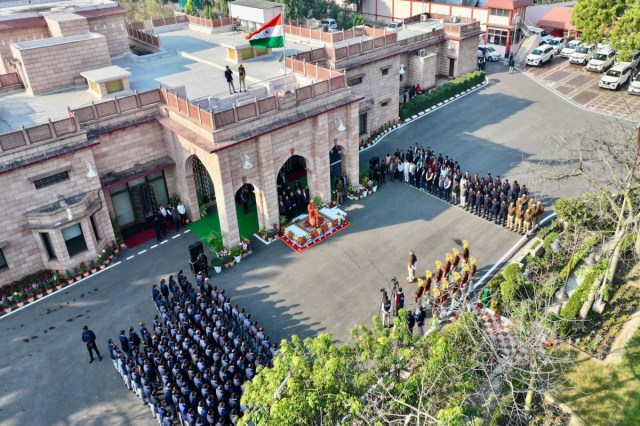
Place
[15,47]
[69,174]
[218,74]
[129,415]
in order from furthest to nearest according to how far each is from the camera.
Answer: [218,74], [15,47], [69,174], [129,415]

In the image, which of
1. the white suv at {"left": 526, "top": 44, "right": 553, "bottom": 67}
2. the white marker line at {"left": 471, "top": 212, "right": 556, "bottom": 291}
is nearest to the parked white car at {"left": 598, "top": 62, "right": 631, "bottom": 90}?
the white suv at {"left": 526, "top": 44, "right": 553, "bottom": 67}

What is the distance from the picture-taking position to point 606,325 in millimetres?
20312

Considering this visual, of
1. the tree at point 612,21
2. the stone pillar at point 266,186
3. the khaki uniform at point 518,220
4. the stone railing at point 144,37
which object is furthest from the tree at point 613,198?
the stone railing at point 144,37

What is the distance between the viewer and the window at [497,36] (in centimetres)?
Result: 5247

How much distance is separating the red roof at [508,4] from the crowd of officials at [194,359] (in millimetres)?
43540

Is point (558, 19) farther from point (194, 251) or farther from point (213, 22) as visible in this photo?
point (194, 251)

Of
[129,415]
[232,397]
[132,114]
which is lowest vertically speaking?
[129,415]

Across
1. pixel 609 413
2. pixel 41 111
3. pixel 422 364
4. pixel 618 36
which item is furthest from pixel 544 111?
pixel 41 111

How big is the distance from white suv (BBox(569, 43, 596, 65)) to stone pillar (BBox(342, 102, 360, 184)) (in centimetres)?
3094

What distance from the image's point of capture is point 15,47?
27547 mm

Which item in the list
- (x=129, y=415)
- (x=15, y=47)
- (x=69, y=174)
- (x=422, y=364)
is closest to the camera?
(x=422, y=364)

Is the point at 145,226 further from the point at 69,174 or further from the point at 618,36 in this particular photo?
the point at 618,36

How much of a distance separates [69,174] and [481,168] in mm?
23340

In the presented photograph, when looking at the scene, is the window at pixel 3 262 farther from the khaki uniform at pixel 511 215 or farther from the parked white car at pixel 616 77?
the parked white car at pixel 616 77
